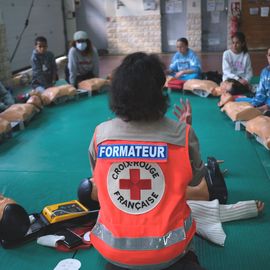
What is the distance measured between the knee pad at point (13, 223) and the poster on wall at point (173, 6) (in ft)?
30.0

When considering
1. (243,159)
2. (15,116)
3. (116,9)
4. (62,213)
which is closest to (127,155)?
(62,213)

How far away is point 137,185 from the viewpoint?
1.31 meters

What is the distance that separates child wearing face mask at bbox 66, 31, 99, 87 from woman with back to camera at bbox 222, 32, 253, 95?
2172 millimetres

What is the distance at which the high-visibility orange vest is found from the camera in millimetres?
1299

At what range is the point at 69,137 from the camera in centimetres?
411

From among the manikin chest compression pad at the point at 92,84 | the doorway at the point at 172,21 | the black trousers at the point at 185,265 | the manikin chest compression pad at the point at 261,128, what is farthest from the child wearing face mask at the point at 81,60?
the black trousers at the point at 185,265

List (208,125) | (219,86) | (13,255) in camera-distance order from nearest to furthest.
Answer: (13,255), (208,125), (219,86)

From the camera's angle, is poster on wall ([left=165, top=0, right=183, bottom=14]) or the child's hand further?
poster on wall ([left=165, top=0, right=183, bottom=14])

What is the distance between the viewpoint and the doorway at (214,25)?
32.9 feet

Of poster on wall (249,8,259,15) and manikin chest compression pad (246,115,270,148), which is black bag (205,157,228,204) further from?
poster on wall (249,8,259,15)

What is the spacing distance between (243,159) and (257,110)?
0.95 metres

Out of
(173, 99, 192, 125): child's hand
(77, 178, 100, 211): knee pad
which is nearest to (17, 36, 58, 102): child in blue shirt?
(77, 178, 100, 211): knee pad

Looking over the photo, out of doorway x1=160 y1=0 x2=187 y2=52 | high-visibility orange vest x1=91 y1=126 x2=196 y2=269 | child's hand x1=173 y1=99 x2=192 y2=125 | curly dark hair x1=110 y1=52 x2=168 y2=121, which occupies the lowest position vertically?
high-visibility orange vest x1=91 y1=126 x2=196 y2=269

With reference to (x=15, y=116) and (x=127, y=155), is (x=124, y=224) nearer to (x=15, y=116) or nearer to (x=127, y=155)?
(x=127, y=155)
